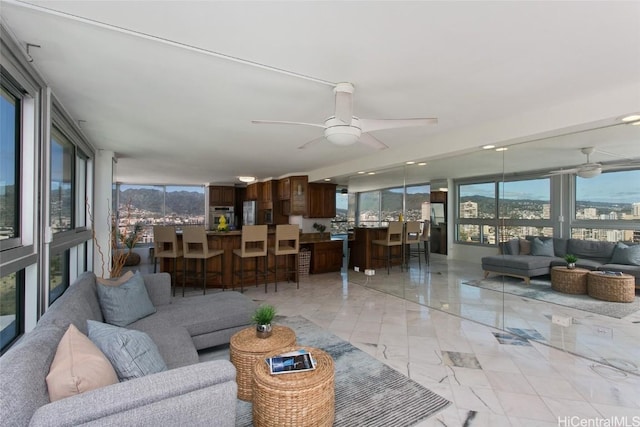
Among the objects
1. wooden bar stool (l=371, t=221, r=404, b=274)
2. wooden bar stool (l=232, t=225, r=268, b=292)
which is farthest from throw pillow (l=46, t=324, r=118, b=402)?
Answer: wooden bar stool (l=371, t=221, r=404, b=274)

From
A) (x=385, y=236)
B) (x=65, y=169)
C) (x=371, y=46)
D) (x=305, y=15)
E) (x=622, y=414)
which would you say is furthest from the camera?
(x=385, y=236)

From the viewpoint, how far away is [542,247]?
3.58 meters

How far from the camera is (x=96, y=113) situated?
3152mm

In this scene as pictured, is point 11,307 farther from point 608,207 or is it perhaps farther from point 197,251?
point 608,207

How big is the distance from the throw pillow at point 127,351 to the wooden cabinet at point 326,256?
520cm

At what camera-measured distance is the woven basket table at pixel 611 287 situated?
115 inches

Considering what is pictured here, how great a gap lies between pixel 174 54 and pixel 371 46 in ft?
4.17

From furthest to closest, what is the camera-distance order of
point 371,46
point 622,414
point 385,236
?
1. point 385,236
2. point 622,414
3. point 371,46

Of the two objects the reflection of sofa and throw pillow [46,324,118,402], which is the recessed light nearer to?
the reflection of sofa

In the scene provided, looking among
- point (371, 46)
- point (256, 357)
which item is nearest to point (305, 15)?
point (371, 46)

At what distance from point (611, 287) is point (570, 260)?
1.32ft

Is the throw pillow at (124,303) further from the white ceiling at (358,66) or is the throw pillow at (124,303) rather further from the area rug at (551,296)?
the area rug at (551,296)

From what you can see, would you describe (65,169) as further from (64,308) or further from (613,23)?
(613,23)

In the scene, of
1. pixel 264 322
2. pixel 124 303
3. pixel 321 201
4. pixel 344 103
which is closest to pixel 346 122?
pixel 344 103
